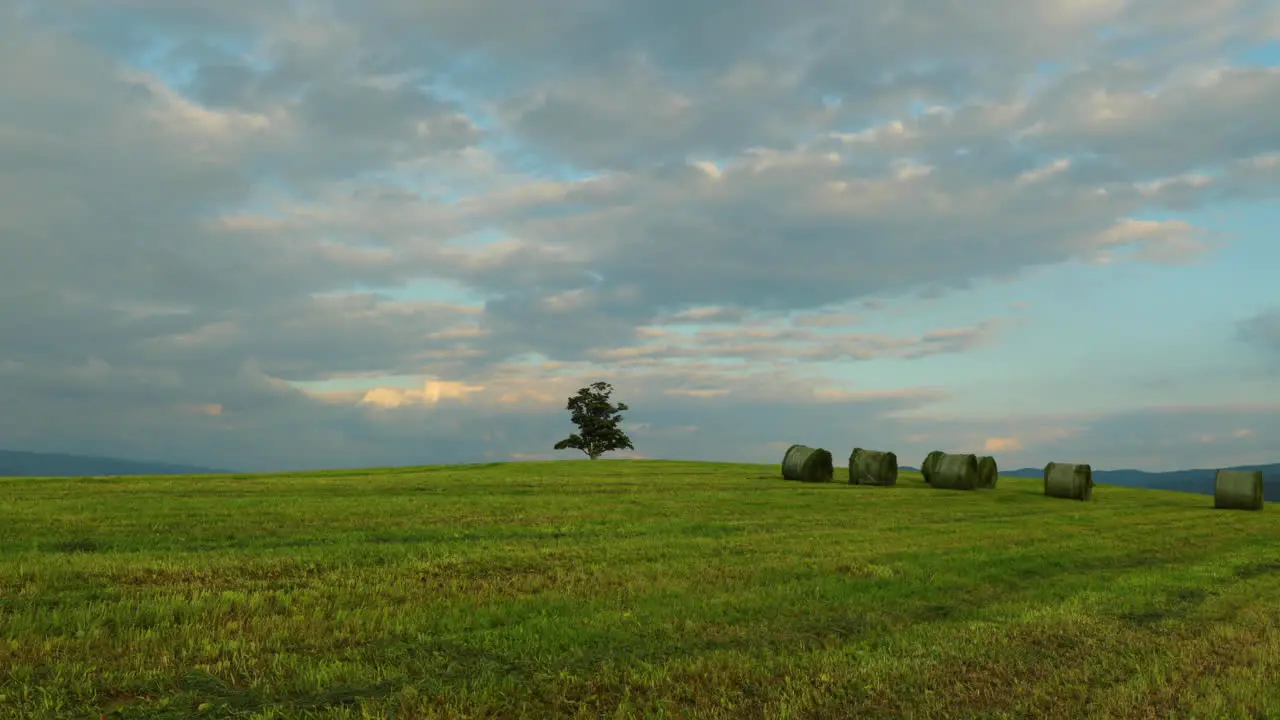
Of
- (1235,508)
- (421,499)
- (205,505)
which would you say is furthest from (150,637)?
(1235,508)

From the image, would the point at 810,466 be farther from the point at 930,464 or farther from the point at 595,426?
the point at 595,426

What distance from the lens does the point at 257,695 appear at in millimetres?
7727

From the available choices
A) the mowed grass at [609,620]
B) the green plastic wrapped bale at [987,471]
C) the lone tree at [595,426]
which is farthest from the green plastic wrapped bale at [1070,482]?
the lone tree at [595,426]

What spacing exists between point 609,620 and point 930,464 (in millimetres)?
42895

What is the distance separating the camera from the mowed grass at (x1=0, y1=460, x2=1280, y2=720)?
8.02m

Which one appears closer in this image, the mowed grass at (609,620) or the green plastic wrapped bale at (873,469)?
the mowed grass at (609,620)

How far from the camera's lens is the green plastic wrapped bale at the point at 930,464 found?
160ft

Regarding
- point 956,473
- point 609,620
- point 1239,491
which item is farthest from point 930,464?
point 609,620

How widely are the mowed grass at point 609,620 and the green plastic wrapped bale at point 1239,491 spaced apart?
86.9 ft

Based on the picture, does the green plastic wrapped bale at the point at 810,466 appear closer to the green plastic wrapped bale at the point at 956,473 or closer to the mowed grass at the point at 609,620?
Result: the green plastic wrapped bale at the point at 956,473

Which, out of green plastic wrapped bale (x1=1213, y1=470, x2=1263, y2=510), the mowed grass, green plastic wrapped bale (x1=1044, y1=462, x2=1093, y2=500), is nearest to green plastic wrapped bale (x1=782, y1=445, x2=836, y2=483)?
green plastic wrapped bale (x1=1044, y1=462, x2=1093, y2=500)

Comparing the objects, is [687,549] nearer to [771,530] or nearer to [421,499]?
[771,530]

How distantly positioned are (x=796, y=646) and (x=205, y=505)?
22915 mm

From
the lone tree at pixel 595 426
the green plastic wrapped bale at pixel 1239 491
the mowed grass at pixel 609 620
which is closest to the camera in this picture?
the mowed grass at pixel 609 620
